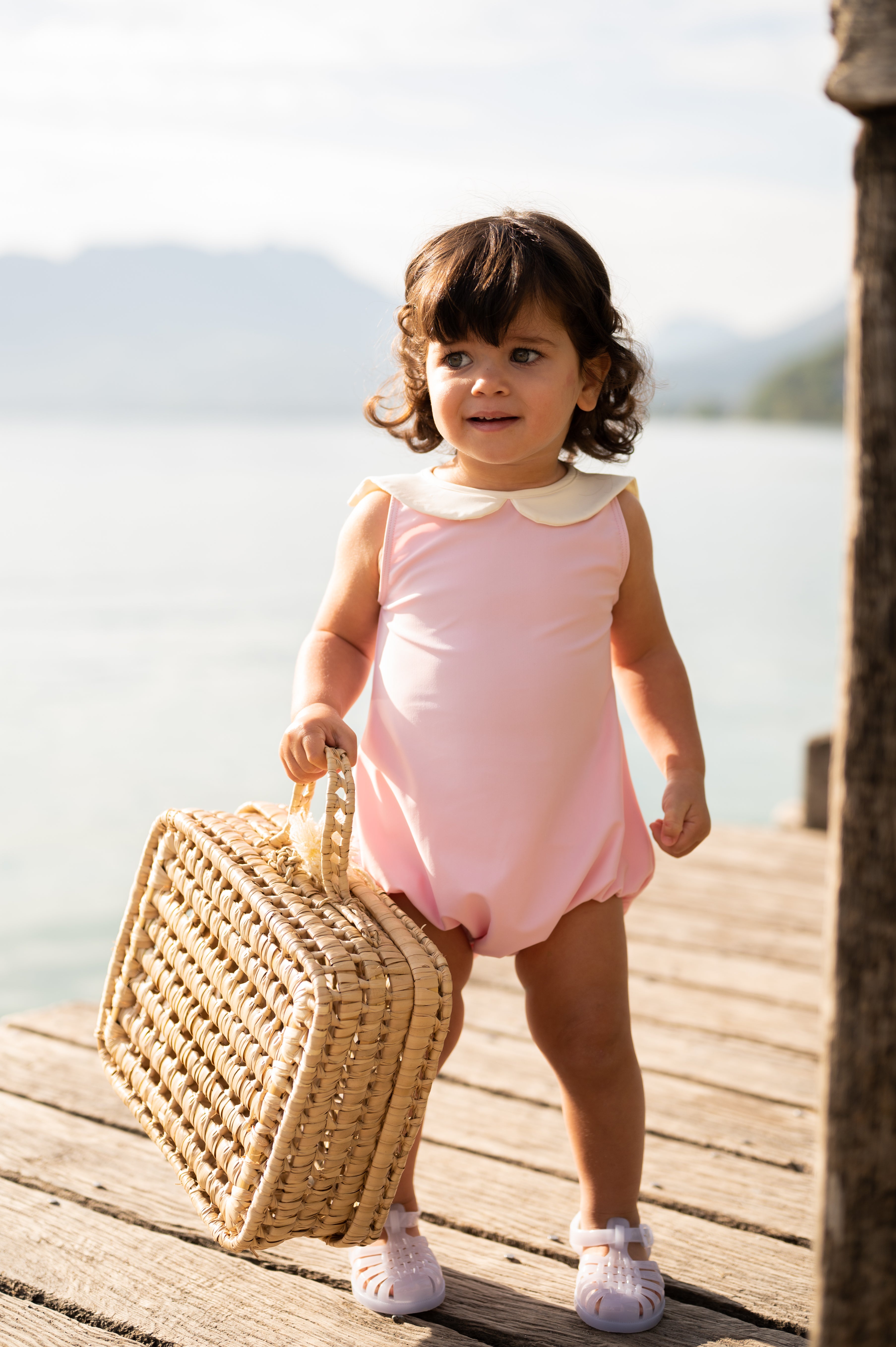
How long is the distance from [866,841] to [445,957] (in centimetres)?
73

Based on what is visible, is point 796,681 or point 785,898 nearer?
point 785,898

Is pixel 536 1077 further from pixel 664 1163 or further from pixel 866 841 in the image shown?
pixel 866 841

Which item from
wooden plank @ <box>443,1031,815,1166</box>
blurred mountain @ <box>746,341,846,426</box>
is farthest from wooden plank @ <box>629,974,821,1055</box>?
blurred mountain @ <box>746,341,846,426</box>

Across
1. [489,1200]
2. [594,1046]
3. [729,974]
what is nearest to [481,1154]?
[489,1200]

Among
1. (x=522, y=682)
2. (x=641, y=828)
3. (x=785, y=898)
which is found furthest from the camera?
(x=785, y=898)

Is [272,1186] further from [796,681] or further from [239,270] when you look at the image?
[239,270]

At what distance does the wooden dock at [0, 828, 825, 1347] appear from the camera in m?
1.45

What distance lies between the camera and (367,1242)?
1349 mm

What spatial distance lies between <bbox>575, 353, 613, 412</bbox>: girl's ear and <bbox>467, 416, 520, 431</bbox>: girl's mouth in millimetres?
122

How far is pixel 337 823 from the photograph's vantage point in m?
1.35

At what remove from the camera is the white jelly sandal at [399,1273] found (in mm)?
1464

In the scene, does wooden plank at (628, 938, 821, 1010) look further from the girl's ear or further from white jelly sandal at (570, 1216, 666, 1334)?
the girl's ear

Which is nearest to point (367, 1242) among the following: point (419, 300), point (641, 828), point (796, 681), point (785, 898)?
point (641, 828)

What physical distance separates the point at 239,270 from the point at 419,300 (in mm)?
89945
